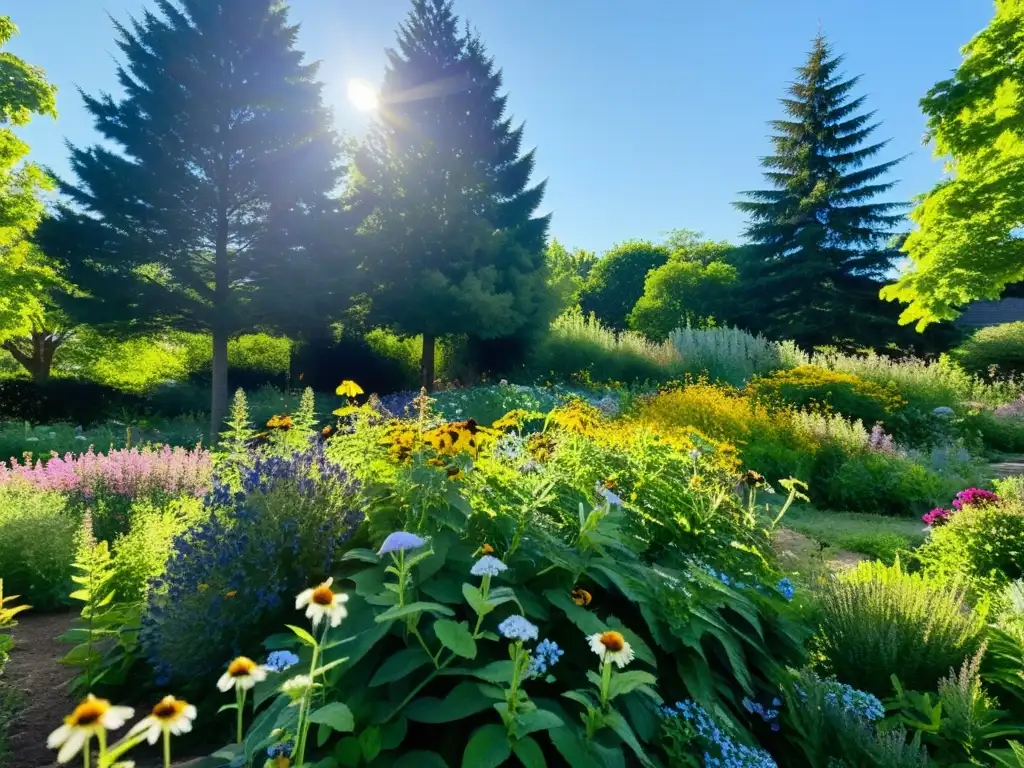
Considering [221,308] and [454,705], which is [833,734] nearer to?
[454,705]

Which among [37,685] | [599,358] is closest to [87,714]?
[37,685]

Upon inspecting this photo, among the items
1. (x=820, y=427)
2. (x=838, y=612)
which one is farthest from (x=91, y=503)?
(x=820, y=427)

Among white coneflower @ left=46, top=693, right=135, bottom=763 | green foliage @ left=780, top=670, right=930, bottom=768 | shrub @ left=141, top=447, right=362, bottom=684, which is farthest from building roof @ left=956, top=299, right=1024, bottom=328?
white coneflower @ left=46, top=693, right=135, bottom=763

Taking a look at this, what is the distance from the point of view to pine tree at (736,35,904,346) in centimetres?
2373

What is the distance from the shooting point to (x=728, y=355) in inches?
577

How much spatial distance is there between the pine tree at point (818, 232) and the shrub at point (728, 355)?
9289 millimetres

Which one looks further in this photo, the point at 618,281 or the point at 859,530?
the point at 618,281

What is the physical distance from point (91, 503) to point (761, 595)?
177 inches

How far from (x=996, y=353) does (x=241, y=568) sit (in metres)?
21.8

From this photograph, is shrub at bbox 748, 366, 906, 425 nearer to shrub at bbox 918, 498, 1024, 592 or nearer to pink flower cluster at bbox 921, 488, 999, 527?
pink flower cluster at bbox 921, 488, 999, 527

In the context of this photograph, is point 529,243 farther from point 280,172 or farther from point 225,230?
point 225,230

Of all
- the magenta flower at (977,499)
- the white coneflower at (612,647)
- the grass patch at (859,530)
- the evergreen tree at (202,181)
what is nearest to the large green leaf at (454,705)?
the white coneflower at (612,647)

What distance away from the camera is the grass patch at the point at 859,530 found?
4.71 meters

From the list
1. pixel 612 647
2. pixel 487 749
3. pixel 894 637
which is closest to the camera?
pixel 612 647
